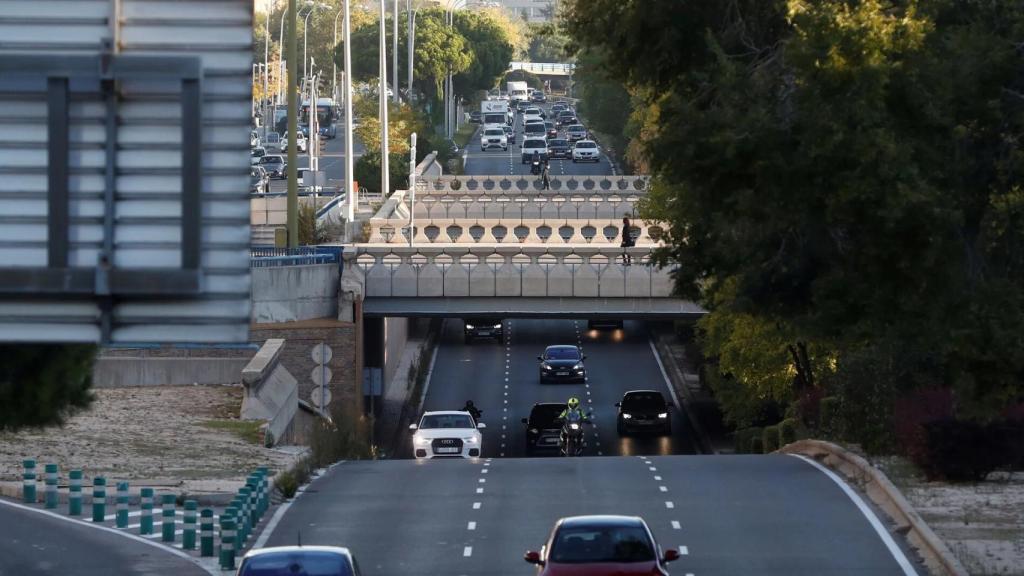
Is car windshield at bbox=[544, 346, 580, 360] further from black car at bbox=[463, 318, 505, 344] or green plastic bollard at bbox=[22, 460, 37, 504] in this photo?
green plastic bollard at bbox=[22, 460, 37, 504]

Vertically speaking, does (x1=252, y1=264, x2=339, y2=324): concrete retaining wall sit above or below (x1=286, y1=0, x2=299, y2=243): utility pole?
below

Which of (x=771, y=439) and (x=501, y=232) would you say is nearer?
(x=771, y=439)

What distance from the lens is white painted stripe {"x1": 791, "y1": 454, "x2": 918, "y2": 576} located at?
20.0 m

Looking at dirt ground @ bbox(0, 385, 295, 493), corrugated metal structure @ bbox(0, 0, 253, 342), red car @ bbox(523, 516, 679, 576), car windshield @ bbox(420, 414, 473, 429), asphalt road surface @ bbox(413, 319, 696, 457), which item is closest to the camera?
corrugated metal structure @ bbox(0, 0, 253, 342)

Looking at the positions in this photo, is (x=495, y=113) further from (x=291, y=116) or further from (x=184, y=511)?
(x=184, y=511)

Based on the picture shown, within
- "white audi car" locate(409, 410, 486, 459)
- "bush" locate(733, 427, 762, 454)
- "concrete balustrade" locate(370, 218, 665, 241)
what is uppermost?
"concrete balustrade" locate(370, 218, 665, 241)

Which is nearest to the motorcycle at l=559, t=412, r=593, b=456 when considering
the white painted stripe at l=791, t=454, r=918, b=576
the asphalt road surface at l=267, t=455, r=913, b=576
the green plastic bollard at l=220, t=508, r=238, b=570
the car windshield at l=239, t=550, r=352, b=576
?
the asphalt road surface at l=267, t=455, r=913, b=576

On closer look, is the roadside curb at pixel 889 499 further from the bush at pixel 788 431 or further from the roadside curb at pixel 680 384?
A: the roadside curb at pixel 680 384

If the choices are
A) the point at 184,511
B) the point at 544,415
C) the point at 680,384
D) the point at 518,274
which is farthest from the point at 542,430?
the point at 184,511

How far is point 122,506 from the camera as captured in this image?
23422mm

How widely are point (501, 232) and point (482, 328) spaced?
3.94m

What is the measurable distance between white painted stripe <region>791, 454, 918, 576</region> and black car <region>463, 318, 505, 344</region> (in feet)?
122

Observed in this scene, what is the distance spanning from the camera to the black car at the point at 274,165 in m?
104

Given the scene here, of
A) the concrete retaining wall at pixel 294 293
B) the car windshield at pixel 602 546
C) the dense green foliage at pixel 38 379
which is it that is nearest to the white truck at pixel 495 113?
the concrete retaining wall at pixel 294 293
